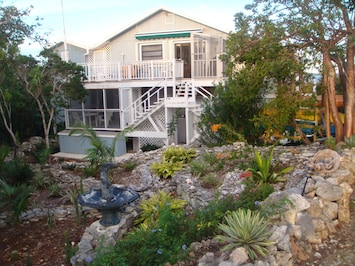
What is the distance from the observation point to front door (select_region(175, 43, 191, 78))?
17641mm

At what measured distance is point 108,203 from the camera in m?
5.16

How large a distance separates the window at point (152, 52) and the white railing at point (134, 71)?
82.1 inches

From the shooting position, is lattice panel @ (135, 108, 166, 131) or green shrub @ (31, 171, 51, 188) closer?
green shrub @ (31, 171, 51, 188)

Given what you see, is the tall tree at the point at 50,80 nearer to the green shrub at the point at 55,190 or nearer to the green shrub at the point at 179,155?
the green shrub at the point at 55,190

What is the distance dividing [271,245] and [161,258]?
1.18 metres

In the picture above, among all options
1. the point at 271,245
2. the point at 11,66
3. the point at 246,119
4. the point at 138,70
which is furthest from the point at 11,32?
the point at 271,245

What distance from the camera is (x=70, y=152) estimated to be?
16.4 m

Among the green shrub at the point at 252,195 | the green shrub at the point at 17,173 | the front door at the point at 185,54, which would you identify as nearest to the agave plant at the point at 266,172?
the green shrub at the point at 252,195

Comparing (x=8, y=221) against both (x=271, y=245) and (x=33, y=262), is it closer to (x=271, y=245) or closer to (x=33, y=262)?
(x=33, y=262)

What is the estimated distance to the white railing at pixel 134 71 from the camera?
15.8m

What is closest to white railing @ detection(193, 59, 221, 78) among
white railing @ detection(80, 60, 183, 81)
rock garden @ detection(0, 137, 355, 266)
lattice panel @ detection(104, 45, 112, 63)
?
white railing @ detection(80, 60, 183, 81)

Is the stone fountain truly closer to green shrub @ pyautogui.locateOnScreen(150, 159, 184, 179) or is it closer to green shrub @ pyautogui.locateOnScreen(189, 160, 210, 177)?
green shrub @ pyautogui.locateOnScreen(189, 160, 210, 177)

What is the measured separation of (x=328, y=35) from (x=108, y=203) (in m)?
6.28

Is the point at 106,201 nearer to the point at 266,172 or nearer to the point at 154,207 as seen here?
the point at 154,207
